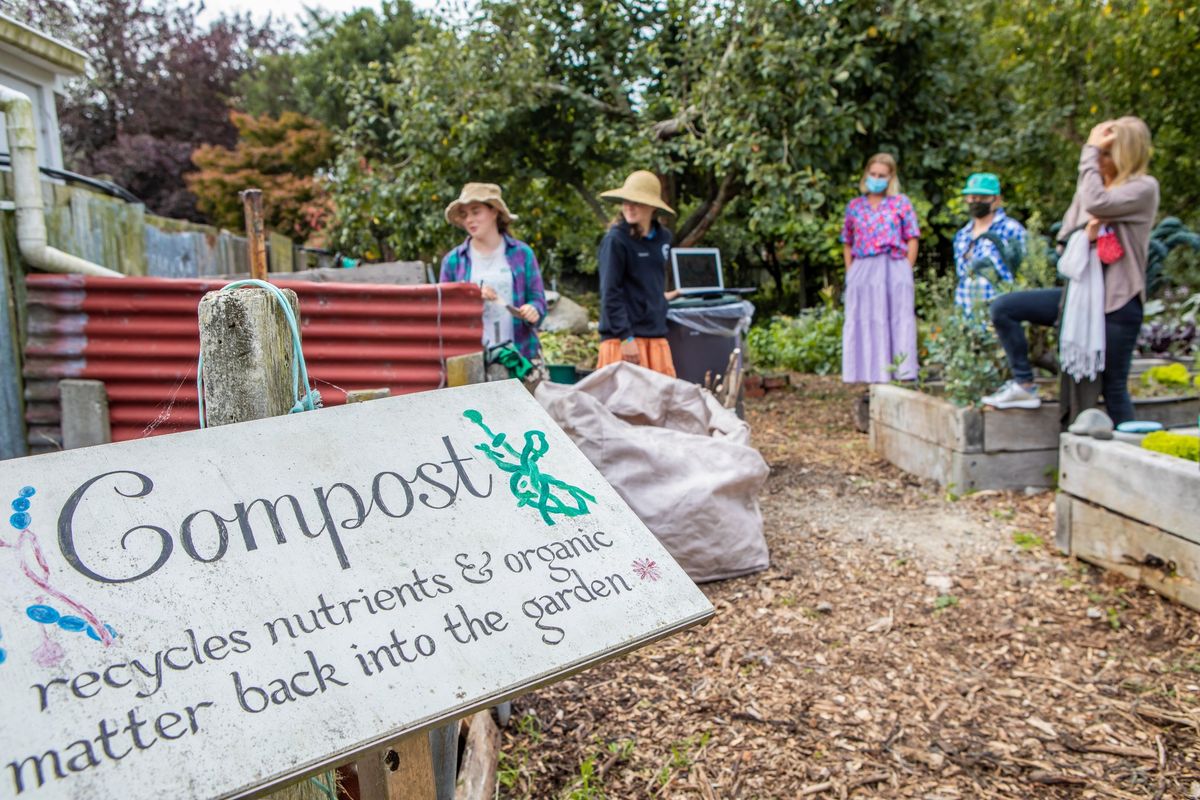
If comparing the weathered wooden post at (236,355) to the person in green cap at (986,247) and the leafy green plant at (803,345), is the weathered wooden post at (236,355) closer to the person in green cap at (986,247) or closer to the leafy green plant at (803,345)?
the person in green cap at (986,247)

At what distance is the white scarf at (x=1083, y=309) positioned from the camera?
3652 millimetres

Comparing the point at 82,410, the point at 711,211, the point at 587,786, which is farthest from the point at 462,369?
the point at 711,211

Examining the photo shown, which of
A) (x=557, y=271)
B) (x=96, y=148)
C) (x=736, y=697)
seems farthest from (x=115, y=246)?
(x=96, y=148)

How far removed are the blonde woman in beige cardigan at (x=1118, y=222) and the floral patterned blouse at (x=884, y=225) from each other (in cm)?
157

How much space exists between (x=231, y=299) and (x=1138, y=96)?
40.4ft

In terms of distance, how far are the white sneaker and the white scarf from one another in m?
0.41

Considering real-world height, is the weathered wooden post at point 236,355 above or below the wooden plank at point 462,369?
above

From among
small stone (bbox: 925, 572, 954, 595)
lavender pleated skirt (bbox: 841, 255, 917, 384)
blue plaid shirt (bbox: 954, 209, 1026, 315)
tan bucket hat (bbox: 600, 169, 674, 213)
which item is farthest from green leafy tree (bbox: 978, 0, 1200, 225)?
small stone (bbox: 925, 572, 954, 595)

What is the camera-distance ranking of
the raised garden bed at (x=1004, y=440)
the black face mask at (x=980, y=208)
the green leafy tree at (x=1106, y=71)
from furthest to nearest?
the green leafy tree at (x=1106, y=71) < the black face mask at (x=980, y=208) < the raised garden bed at (x=1004, y=440)

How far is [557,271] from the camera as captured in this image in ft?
42.0

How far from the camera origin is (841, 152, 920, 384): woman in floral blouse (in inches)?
213

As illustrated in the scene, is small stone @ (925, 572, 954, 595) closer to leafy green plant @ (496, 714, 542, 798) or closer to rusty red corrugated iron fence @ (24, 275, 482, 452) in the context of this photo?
leafy green plant @ (496, 714, 542, 798)

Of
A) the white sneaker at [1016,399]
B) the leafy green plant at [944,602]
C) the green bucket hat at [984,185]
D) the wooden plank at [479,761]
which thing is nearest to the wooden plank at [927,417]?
the white sneaker at [1016,399]

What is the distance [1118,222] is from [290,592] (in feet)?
12.6
